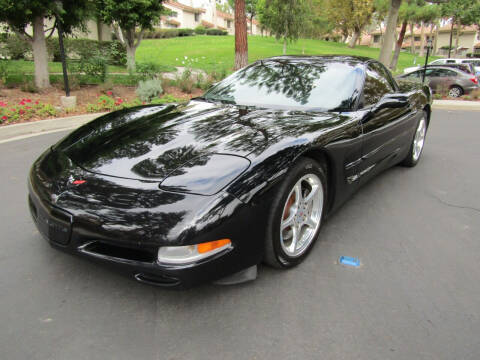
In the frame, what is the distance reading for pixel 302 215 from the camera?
2.58 metres

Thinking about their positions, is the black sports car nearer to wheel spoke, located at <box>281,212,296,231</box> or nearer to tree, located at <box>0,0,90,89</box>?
wheel spoke, located at <box>281,212,296,231</box>

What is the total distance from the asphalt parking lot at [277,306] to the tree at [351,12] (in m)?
47.1

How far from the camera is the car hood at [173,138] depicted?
220cm

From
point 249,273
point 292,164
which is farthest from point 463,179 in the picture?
point 249,273

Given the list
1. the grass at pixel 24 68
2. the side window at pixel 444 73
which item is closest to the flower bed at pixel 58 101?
the grass at pixel 24 68

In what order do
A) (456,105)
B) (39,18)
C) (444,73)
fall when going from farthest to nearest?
(444,73), (456,105), (39,18)

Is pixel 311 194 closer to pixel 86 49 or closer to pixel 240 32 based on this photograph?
pixel 240 32

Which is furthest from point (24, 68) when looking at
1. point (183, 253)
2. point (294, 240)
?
point (183, 253)

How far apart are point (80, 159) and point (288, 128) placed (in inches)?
55.0

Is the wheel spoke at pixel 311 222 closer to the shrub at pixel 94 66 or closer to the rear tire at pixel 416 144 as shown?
the rear tire at pixel 416 144

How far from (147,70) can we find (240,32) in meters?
3.11

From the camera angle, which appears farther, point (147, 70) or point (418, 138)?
point (147, 70)

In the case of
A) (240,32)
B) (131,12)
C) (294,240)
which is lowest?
(294,240)

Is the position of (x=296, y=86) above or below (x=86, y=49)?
below
